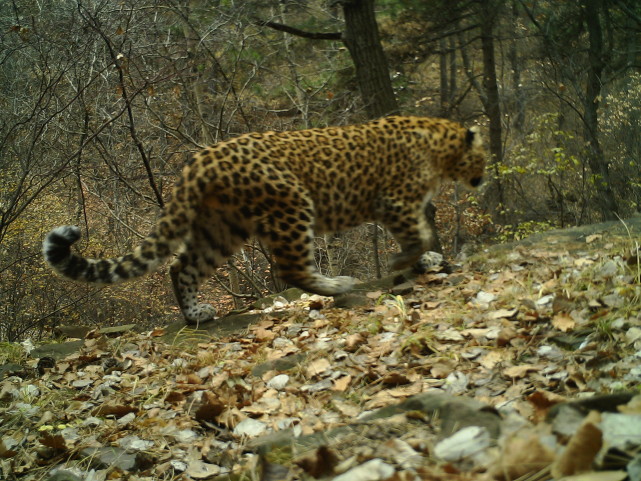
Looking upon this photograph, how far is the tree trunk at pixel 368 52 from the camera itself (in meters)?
9.52

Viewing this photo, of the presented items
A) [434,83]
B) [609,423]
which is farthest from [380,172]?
[434,83]

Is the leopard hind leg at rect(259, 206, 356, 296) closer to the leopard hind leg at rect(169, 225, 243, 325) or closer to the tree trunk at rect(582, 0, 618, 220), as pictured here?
the leopard hind leg at rect(169, 225, 243, 325)

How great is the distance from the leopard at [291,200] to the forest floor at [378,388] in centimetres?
60

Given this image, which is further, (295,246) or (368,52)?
(368,52)

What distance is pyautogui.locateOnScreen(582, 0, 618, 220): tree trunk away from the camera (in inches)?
434

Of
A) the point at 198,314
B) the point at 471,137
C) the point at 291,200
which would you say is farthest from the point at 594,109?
the point at 198,314

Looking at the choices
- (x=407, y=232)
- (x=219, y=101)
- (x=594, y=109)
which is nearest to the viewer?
(x=407, y=232)

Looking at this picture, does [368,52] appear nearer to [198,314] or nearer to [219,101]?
[198,314]

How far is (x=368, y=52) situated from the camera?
9555 millimetres

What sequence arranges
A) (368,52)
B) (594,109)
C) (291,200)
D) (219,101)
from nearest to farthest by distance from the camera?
(291,200) < (368,52) < (594,109) < (219,101)

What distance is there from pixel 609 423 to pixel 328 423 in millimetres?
1947

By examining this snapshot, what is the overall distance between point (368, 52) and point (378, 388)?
649 cm

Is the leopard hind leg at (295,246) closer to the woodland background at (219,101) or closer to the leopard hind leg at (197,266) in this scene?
the leopard hind leg at (197,266)

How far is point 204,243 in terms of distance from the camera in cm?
682
